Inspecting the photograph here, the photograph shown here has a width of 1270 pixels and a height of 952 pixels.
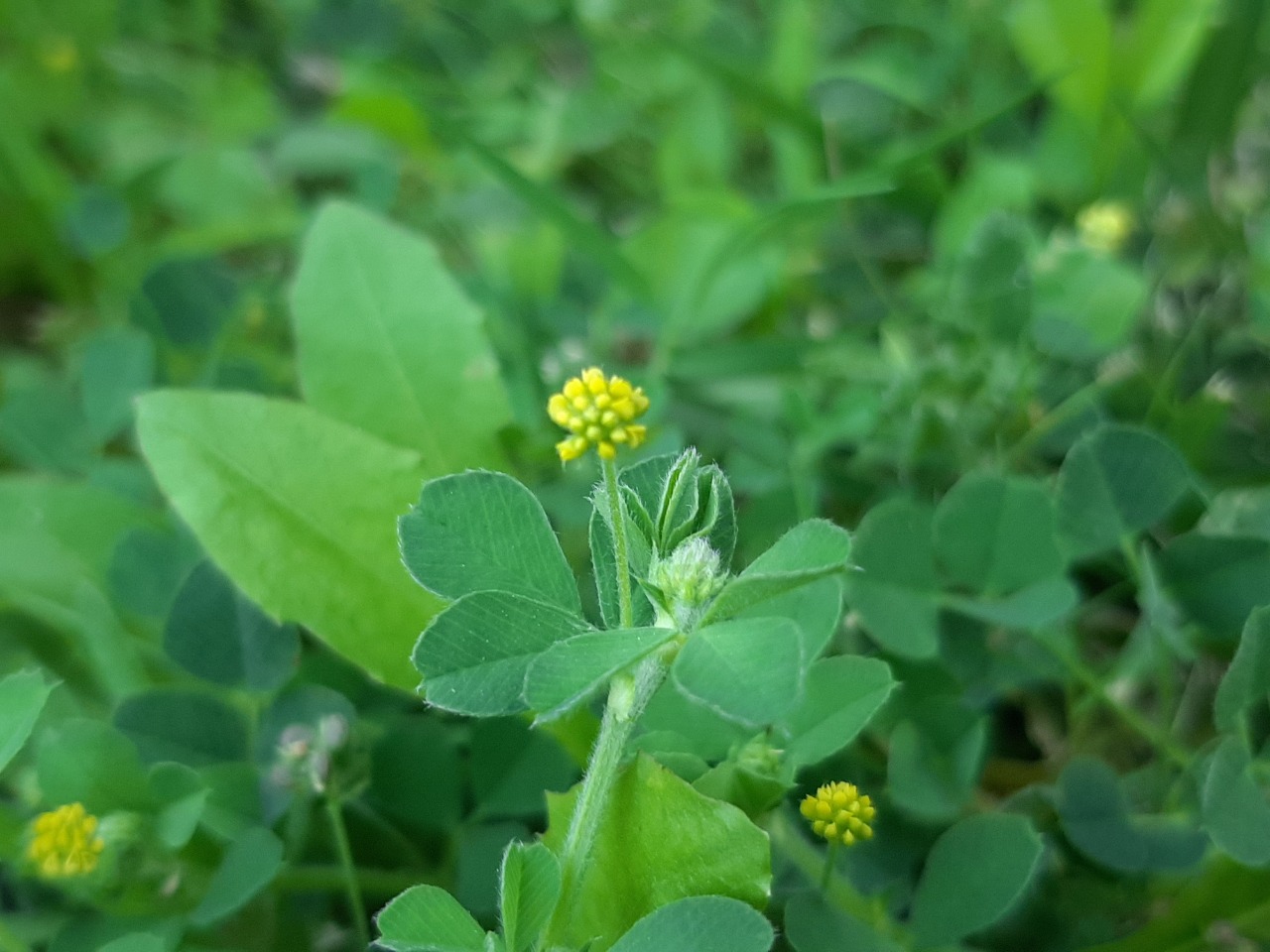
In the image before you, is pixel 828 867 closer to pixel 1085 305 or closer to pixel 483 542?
pixel 483 542

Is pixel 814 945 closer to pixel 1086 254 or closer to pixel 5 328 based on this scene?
pixel 1086 254

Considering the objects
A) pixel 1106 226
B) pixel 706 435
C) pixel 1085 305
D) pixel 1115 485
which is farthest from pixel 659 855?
pixel 1106 226

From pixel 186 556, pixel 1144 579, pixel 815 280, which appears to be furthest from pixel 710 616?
pixel 815 280

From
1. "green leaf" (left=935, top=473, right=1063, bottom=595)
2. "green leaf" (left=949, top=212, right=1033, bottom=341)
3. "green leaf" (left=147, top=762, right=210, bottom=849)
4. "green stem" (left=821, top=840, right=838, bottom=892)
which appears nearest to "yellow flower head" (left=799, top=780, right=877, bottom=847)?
"green stem" (left=821, top=840, right=838, bottom=892)

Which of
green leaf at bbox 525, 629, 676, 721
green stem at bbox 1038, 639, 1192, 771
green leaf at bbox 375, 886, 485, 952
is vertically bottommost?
green stem at bbox 1038, 639, 1192, 771

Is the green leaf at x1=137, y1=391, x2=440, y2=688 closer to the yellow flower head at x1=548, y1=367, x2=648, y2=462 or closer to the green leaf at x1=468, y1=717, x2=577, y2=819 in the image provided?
the green leaf at x1=468, y1=717, x2=577, y2=819
